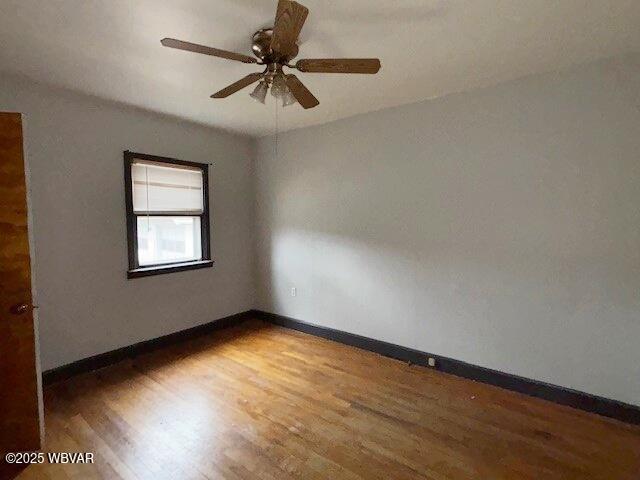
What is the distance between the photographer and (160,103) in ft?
9.63

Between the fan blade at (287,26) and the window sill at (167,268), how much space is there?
2.55 meters

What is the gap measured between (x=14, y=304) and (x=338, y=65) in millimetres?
2217

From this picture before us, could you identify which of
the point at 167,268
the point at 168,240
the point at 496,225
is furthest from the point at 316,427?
the point at 168,240

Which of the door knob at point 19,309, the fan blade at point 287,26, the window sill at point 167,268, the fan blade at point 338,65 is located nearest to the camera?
the fan blade at point 287,26

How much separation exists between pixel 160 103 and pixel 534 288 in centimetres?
364

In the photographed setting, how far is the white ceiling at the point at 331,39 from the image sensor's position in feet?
5.37

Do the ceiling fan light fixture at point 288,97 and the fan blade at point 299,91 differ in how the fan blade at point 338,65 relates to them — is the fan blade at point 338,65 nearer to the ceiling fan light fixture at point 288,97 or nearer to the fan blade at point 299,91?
the fan blade at point 299,91

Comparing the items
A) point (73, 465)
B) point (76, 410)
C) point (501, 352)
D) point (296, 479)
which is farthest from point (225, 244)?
point (501, 352)

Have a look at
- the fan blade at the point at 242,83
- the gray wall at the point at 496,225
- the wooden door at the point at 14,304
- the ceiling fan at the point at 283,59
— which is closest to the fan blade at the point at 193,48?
the ceiling fan at the point at 283,59

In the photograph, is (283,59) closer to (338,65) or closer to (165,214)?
(338,65)

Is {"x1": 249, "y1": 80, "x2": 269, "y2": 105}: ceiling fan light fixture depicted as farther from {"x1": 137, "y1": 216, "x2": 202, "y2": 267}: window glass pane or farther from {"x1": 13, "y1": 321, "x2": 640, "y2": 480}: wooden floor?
{"x1": 13, "y1": 321, "x2": 640, "y2": 480}: wooden floor

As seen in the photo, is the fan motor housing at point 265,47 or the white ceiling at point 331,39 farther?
the fan motor housing at point 265,47

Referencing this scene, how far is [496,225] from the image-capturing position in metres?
2.55

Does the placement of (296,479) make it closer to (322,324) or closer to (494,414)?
(494,414)
